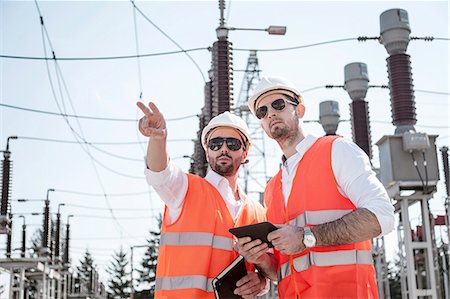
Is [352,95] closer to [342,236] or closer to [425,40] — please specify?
[425,40]

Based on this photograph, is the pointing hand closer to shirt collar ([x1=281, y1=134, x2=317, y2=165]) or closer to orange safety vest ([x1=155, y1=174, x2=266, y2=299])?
orange safety vest ([x1=155, y1=174, x2=266, y2=299])

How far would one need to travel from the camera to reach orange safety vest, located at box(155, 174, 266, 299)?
377 cm

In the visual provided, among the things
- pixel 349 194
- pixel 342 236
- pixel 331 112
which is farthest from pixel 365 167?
pixel 331 112

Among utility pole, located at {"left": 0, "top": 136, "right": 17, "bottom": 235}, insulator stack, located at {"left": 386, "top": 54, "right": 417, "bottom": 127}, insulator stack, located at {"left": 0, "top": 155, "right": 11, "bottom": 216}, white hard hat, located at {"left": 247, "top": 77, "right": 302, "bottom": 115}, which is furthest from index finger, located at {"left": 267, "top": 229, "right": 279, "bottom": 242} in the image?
insulator stack, located at {"left": 0, "top": 155, "right": 11, "bottom": 216}

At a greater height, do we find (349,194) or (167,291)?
(349,194)

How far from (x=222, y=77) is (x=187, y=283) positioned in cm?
377

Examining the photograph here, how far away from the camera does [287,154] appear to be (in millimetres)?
3602

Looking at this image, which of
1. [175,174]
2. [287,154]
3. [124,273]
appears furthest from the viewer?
[124,273]

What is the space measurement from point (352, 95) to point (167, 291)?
20.2ft

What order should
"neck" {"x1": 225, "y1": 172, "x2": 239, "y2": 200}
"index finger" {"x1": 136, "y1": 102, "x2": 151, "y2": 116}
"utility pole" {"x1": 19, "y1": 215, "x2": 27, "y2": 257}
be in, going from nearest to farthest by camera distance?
"index finger" {"x1": 136, "y1": 102, "x2": 151, "y2": 116} < "neck" {"x1": 225, "y1": 172, "x2": 239, "y2": 200} < "utility pole" {"x1": 19, "y1": 215, "x2": 27, "y2": 257}

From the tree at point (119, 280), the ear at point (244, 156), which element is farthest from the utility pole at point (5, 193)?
A: the tree at point (119, 280)

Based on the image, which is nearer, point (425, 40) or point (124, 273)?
point (425, 40)

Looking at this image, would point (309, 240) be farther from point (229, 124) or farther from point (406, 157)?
point (406, 157)

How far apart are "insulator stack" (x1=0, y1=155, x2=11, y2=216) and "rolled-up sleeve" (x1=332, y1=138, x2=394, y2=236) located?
41.0 ft
